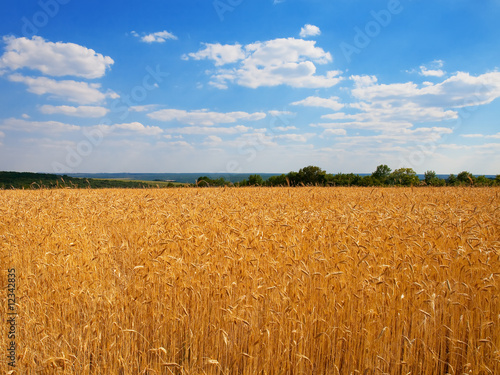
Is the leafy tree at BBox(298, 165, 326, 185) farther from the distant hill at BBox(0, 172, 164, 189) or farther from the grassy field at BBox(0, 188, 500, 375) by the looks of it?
the grassy field at BBox(0, 188, 500, 375)

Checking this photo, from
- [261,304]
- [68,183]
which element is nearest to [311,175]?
[68,183]

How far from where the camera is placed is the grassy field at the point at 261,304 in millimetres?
2924

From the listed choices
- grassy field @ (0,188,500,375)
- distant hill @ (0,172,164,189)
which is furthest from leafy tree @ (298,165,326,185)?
grassy field @ (0,188,500,375)

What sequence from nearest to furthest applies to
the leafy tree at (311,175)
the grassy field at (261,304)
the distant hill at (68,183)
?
the grassy field at (261,304) < the distant hill at (68,183) < the leafy tree at (311,175)

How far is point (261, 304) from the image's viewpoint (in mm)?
3418

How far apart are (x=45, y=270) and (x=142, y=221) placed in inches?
116

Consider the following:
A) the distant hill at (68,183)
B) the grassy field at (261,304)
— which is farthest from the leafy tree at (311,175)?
the grassy field at (261,304)

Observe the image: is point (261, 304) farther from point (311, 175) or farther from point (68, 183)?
point (311, 175)

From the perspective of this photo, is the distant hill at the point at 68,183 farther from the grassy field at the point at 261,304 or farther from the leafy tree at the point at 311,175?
the leafy tree at the point at 311,175

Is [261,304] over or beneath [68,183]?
beneath

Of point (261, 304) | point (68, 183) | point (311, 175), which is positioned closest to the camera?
point (261, 304)

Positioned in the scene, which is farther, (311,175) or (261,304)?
(311,175)

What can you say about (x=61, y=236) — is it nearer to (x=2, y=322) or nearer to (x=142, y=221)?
(x=142, y=221)

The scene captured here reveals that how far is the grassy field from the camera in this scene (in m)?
2.92
